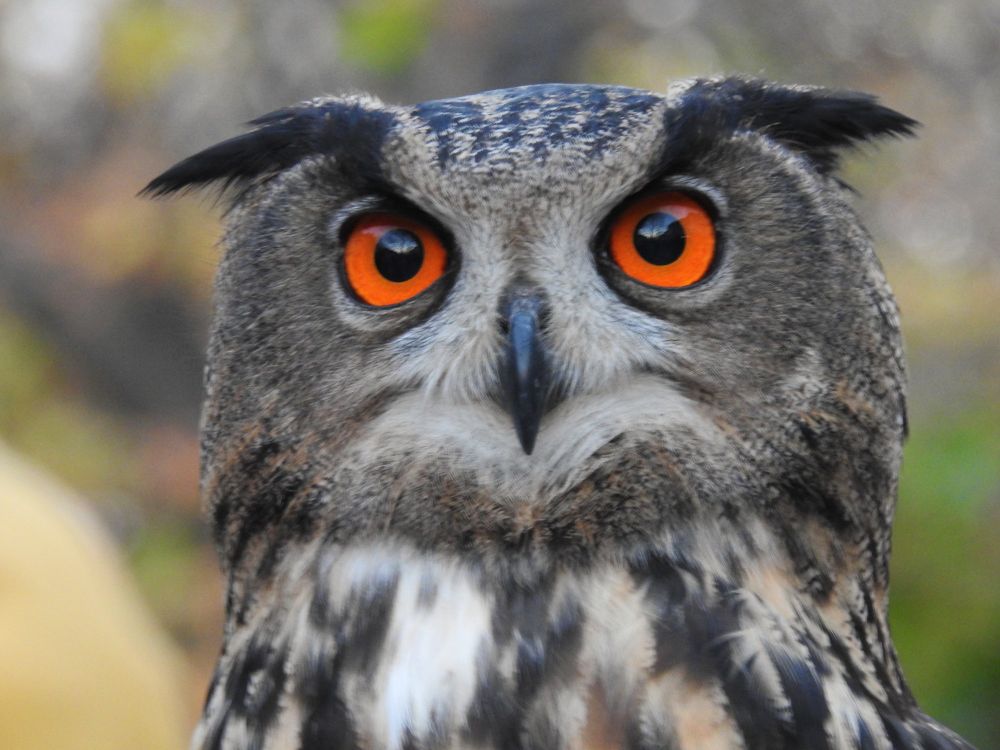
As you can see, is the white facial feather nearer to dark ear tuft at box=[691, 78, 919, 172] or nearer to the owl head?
the owl head

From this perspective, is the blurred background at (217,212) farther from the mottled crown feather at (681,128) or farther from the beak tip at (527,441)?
the beak tip at (527,441)

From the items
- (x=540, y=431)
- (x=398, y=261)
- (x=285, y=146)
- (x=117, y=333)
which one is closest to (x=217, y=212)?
(x=285, y=146)

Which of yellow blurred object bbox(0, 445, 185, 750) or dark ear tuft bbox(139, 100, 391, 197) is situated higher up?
dark ear tuft bbox(139, 100, 391, 197)

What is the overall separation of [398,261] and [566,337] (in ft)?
0.68

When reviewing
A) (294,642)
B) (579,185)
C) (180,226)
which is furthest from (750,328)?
(180,226)

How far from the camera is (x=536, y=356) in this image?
1337 mm

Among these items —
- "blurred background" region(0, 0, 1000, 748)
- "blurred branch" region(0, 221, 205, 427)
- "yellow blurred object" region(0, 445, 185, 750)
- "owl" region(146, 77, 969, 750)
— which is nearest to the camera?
"owl" region(146, 77, 969, 750)

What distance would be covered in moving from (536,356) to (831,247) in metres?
0.38

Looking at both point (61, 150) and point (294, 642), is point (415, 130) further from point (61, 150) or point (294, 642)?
point (61, 150)

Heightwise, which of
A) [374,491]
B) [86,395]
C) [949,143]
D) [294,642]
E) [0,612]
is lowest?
[86,395]

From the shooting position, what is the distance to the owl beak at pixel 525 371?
133cm

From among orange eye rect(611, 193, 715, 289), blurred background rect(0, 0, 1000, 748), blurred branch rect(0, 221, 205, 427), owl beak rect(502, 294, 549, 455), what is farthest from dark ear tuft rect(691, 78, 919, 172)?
blurred branch rect(0, 221, 205, 427)

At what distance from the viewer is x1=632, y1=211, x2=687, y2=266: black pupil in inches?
54.7

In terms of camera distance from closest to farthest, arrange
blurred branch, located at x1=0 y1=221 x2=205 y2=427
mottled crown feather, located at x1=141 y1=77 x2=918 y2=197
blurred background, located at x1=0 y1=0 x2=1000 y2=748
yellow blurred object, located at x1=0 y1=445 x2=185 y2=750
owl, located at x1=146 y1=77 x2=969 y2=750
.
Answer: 1. owl, located at x1=146 y1=77 x2=969 y2=750
2. mottled crown feather, located at x1=141 y1=77 x2=918 y2=197
3. yellow blurred object, located at x1=0 y1=445 x2=185 y2=750
4. blurred background, located at x1=0 y1=0 x2=1000 y2=748
5. blurred branch, located at x1=0 y1=221 x2=205 y2=427
